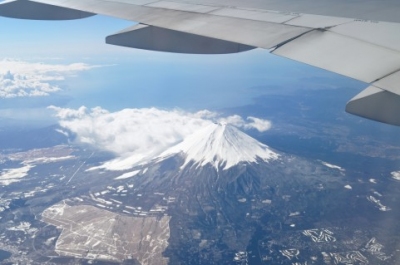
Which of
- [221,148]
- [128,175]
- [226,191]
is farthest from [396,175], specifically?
[128,175]

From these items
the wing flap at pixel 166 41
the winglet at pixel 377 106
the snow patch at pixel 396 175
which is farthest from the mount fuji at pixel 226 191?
the winglet at pixel 377 106

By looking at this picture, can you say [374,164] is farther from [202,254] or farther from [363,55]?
[363,55]

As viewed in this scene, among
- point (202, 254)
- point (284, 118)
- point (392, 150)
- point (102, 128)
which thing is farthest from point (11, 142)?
point (392, 150)

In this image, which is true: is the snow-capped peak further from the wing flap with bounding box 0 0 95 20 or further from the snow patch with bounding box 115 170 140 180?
the wing flap with bounding box 0 0 95 20

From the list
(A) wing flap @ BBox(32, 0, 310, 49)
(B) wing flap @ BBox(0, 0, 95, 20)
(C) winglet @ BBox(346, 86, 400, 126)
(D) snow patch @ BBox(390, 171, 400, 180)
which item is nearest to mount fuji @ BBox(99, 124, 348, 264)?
(D) snow patch @ BBox(390, 171, 400, 180)

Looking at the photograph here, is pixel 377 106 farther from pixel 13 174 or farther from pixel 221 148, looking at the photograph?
pixel 221 148
